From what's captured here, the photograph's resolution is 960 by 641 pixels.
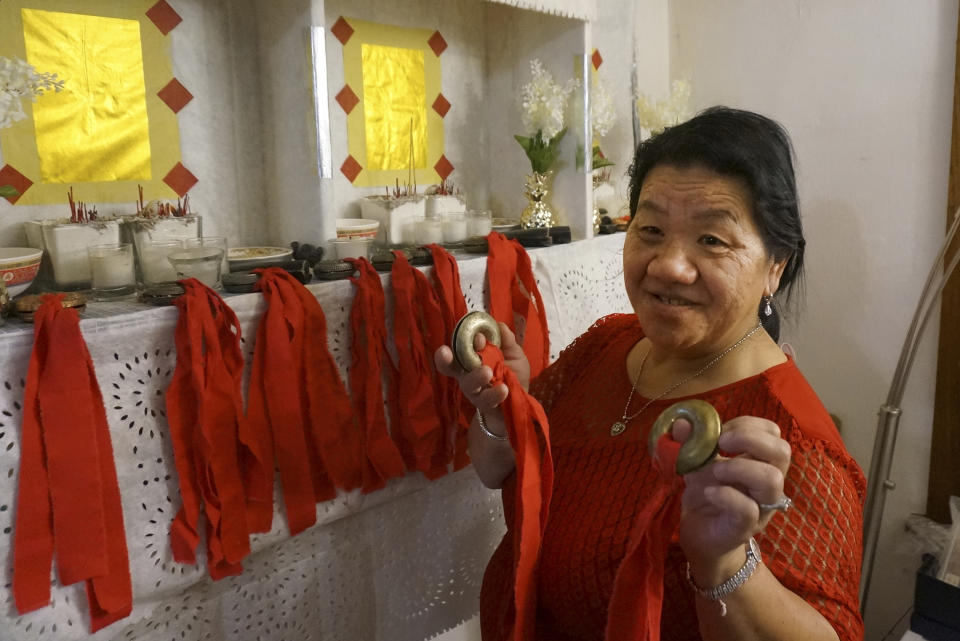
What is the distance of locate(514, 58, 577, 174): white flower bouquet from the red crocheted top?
80 centimetres

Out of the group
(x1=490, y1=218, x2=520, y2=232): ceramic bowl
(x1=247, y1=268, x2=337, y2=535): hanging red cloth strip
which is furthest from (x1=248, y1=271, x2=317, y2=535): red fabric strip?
(x1=490, y1=218, x2=520, y2=232): ceramic bowl

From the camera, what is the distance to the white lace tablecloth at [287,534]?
3.29 feet

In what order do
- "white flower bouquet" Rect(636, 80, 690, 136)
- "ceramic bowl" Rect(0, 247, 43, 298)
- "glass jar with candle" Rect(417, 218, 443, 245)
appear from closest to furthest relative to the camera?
"ceramic bowl" Rect(0, 247, 43, 298), "glass jar with candle" Rect(417, 218, 443, 245), "white flower bouquet" Rect(636, 80, 690, 136)

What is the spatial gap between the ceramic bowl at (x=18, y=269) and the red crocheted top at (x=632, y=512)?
2.82 ft

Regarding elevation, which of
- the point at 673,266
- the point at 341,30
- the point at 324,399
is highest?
the point at 341,30

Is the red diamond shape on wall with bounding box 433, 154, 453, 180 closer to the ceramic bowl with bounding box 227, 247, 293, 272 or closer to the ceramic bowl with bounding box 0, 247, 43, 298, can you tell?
the ceramic bowl with bounding box 227, 247, 293, 272

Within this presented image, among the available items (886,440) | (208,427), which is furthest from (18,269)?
(886,440)

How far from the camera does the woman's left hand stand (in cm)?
61

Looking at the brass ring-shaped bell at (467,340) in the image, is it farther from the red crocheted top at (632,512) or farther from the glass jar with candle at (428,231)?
the glass jar with candle at (428,231)

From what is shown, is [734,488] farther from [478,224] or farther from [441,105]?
[441,105]

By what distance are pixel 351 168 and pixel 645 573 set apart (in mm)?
1290

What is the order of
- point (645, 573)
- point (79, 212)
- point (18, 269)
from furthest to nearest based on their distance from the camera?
point (79, 212), point (18, 269), point (645, 573)

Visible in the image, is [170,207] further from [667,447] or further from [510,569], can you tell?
[667,447]

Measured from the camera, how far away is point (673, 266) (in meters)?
0.95
